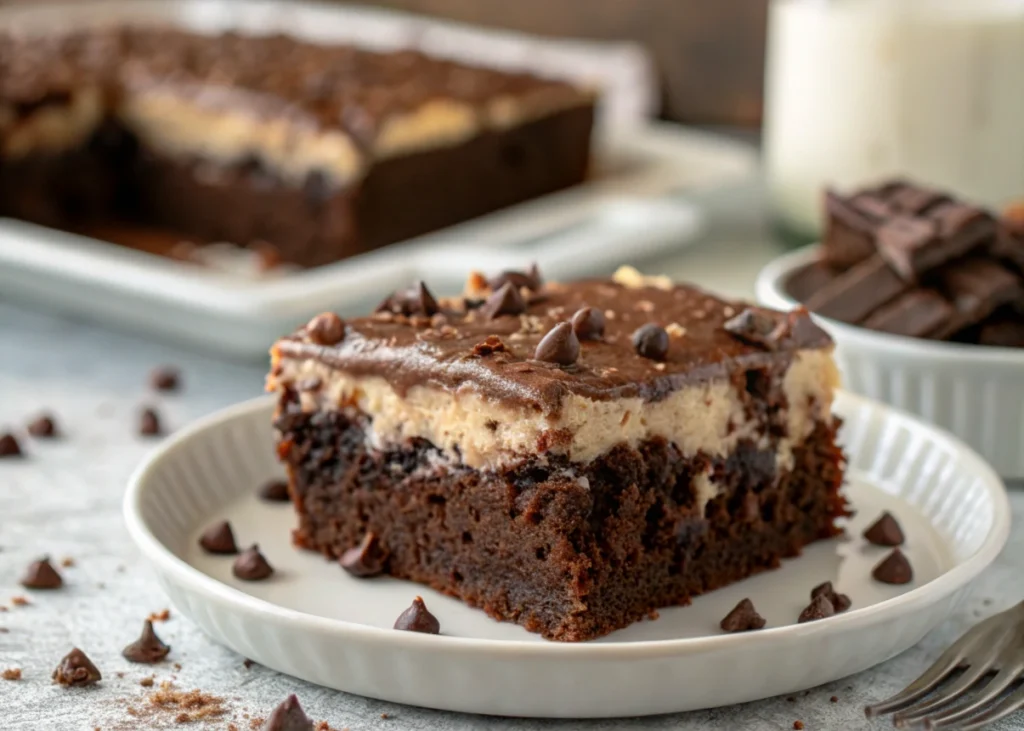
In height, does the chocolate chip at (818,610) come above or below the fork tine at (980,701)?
below

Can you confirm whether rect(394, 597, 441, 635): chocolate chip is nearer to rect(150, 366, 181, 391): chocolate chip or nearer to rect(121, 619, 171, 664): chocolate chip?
rect(121, 619, 171, 664): chocolate chip

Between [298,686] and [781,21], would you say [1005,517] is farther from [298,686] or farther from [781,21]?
[781,21]

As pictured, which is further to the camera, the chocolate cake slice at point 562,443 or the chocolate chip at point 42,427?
the chocolate chip at point 42,427

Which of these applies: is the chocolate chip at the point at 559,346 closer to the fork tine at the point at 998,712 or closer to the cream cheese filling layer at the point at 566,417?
the cream cheese filling layer at the point at 566,417

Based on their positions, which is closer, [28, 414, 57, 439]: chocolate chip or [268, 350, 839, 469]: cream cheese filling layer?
[268, 350, 839, 469]: cream cheese filling layer

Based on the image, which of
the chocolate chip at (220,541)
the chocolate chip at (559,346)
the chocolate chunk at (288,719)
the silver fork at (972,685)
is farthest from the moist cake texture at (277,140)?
→ the silver fork at (972,685)

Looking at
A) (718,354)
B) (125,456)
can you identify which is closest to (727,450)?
(718,354)

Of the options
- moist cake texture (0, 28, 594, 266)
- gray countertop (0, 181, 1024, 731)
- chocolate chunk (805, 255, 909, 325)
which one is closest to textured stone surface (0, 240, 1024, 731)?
gray countertop (0, 181, 1024, 731)
